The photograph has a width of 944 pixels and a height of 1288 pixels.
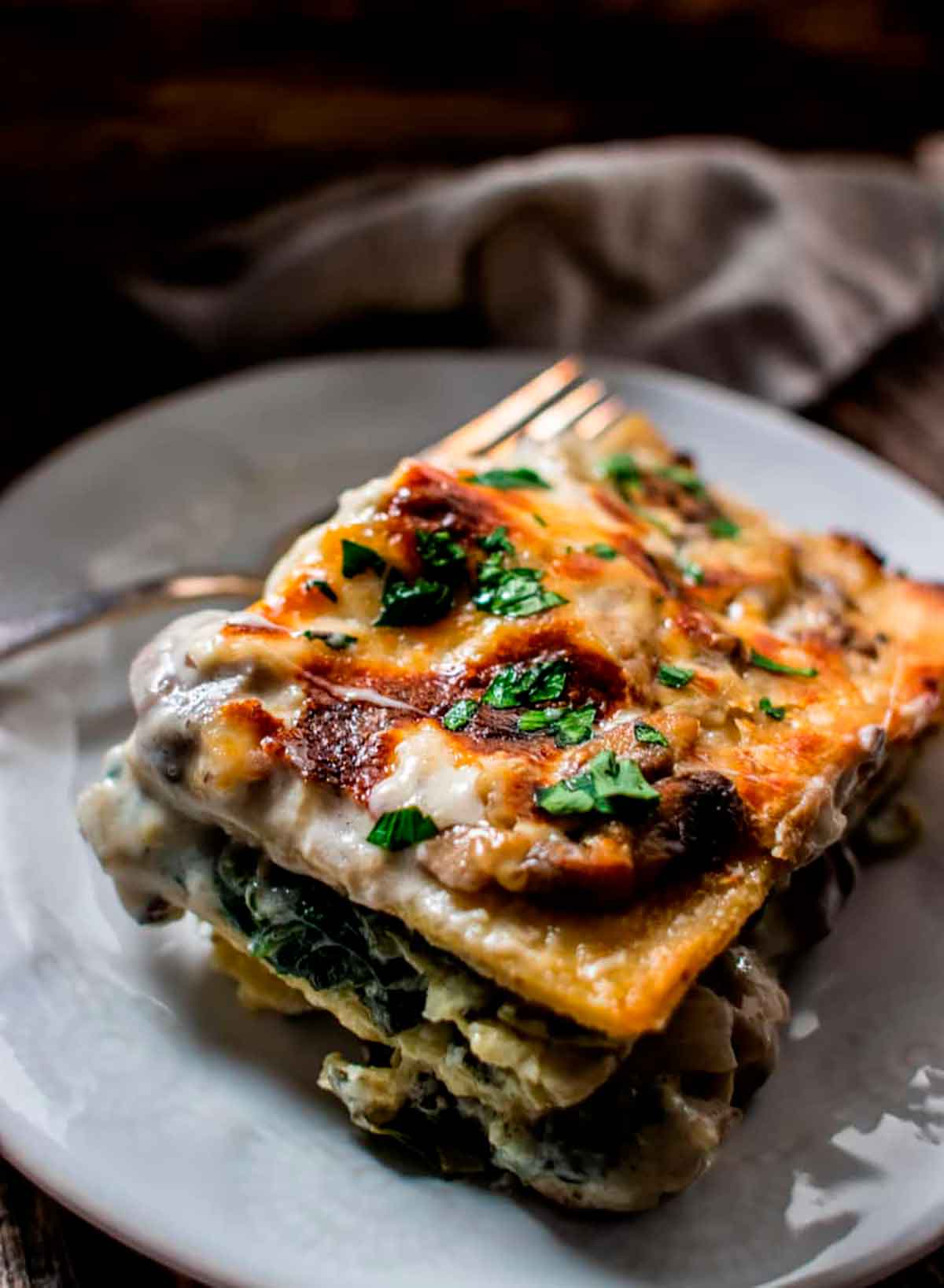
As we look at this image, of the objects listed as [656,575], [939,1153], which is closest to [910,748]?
[656,575]

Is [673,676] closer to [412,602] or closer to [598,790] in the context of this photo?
[598,790]

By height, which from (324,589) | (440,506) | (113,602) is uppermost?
(440,506)

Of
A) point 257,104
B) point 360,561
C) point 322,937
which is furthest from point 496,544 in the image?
point 257,104

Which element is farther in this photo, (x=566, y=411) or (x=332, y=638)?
(x=566, y=411)

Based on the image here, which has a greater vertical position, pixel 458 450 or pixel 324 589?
pixel 324 589

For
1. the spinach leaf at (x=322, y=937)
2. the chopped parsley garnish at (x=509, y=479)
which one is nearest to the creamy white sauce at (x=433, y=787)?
the spinach leaf at (x=322, y=937)

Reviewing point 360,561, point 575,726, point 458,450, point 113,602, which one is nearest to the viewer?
point 575,726
